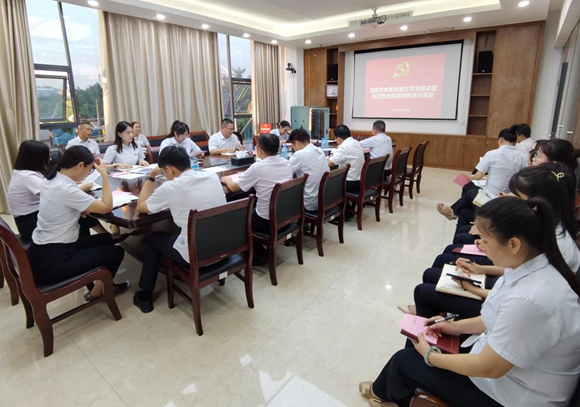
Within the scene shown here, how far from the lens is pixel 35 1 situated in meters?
4.40

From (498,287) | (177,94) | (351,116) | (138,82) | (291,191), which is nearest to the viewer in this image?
(498,287)

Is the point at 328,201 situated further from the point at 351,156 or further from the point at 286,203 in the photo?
the point at 351,156

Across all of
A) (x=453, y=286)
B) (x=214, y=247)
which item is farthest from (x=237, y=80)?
(x=453, y=286)

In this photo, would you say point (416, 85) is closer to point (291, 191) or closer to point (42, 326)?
point (291, 191)

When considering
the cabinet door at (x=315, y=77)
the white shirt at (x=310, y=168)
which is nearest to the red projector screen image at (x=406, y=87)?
the cabinet door at (x=315, y=77)

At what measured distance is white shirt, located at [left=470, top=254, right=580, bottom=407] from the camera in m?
0.85

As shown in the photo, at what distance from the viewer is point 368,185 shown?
3.63m

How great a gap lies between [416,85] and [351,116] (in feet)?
5.39

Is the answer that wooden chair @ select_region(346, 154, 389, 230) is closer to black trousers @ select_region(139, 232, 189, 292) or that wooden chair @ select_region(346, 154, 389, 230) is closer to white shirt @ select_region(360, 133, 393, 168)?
white shirt @ select_region(360, 133, 393, 168)

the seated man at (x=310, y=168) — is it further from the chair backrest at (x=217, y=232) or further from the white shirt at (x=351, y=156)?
the chair backrest at (x=217, y=232)

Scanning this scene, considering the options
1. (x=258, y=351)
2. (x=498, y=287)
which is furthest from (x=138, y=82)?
(x=498, y=287)

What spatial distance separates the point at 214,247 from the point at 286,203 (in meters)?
0.76

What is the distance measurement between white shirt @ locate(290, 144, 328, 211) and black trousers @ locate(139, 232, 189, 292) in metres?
1.31

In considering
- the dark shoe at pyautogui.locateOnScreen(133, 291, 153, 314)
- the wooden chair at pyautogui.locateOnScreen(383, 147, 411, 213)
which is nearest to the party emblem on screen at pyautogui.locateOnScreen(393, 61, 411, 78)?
the wooden chair at pyautogui.locateOnScreen(383, 147, 411, 213)
